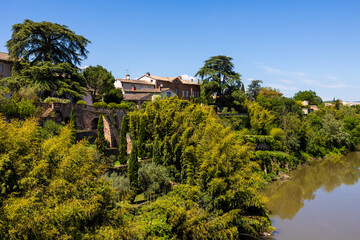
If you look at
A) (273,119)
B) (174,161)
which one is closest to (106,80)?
(174,161)

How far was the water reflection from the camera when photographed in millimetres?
23672

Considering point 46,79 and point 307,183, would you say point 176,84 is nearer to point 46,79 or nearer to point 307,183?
point 46,79

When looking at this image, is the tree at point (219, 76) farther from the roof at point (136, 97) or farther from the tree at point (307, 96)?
the tree at point (307, 96)

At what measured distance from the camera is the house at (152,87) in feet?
146

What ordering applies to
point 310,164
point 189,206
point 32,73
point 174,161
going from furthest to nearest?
1. point 310,164
2. point 32,73
3. point 174,161
4. point 189,206

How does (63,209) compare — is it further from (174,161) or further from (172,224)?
(174,161)

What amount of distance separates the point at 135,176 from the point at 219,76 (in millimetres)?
32871

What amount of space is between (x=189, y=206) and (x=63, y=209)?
26.8 feet

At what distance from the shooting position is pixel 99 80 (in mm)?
40500

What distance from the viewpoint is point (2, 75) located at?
33.2 metres

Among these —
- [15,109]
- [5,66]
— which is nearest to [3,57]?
[5,66]

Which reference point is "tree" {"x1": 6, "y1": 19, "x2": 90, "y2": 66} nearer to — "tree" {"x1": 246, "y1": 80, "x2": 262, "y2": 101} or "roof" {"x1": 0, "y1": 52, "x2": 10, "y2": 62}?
"roof" {"x1": 0, "y1": 52, "x2": 10, "y2": 62}

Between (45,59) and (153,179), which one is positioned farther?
(45,59)

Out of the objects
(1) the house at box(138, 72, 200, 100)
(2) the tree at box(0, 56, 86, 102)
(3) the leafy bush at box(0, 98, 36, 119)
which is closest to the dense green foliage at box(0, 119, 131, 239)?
(3) the leafy bush at box(0, 98, 36, 119)
